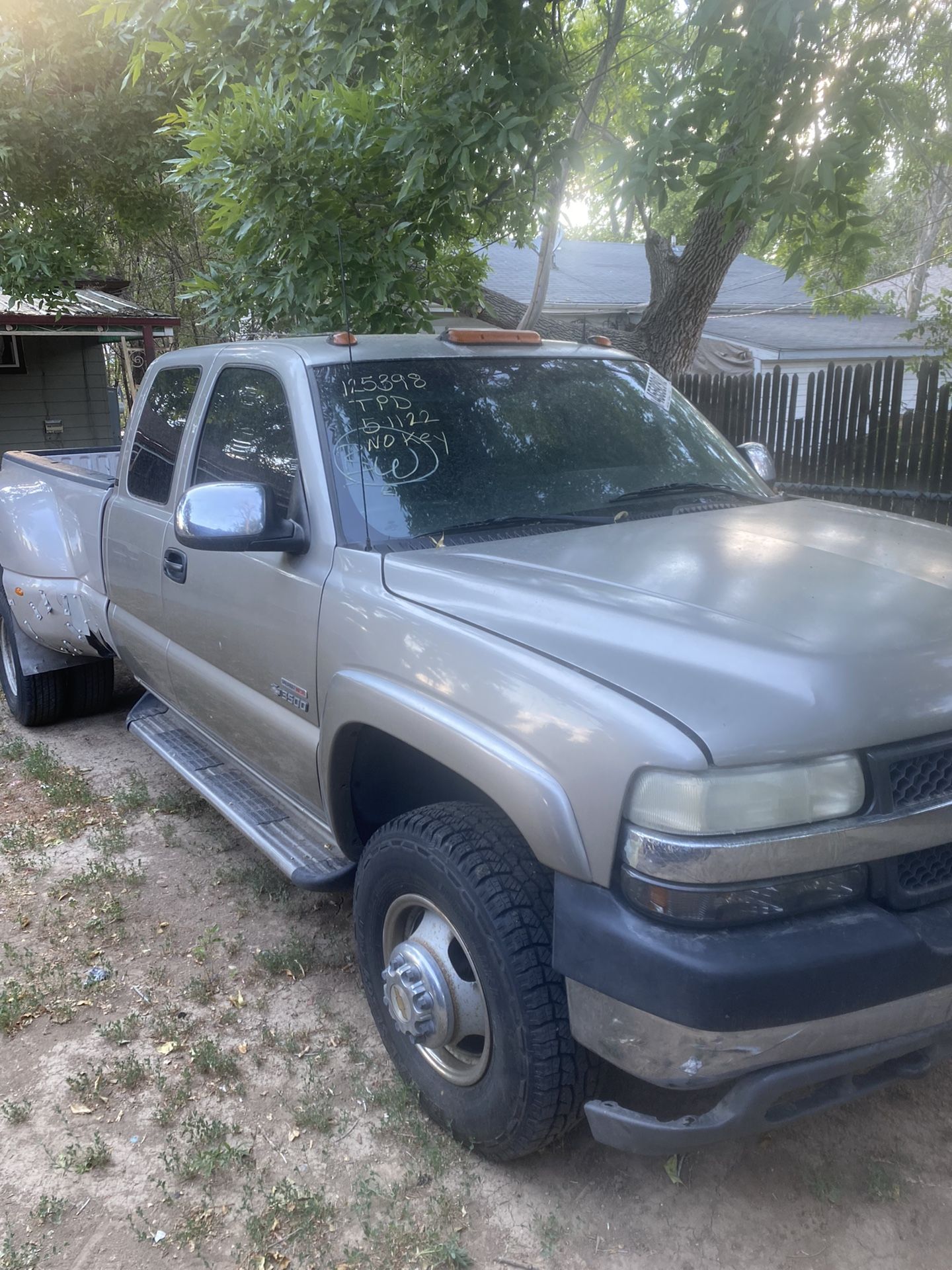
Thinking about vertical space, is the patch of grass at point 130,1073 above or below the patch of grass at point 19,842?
above

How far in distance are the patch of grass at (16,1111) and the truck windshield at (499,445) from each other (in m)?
1.84

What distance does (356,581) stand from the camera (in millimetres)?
2896

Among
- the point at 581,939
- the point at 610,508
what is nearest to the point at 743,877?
the point at 581,939

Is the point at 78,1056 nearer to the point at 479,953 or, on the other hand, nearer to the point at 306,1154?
the point at 306,1154

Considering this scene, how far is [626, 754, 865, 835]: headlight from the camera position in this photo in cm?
199

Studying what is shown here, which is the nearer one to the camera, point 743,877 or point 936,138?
point 743,877

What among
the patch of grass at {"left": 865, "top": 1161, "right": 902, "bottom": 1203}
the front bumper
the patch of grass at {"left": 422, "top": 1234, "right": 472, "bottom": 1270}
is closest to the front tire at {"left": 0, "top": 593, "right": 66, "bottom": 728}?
the patch of grass at {"left": 422, "top": 1234, "right": 472, "bottom": 1270}

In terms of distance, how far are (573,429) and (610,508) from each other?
1.32 feet

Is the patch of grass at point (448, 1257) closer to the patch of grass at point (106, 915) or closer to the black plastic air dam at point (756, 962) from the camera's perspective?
the black plastic air dam at point (756, 962)

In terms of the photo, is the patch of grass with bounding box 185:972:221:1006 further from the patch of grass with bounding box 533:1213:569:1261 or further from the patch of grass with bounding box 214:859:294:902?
the patch of grass with bounding box 533:1213:569:1261

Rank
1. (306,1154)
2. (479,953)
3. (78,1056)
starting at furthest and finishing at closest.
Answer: (78,1056)
(306,1154)
(479,953)

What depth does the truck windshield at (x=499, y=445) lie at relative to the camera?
10.4 feet

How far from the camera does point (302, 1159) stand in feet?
9.03

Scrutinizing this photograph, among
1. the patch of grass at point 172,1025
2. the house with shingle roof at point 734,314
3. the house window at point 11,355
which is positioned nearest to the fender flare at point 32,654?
the patch of grass at point 172,1025
